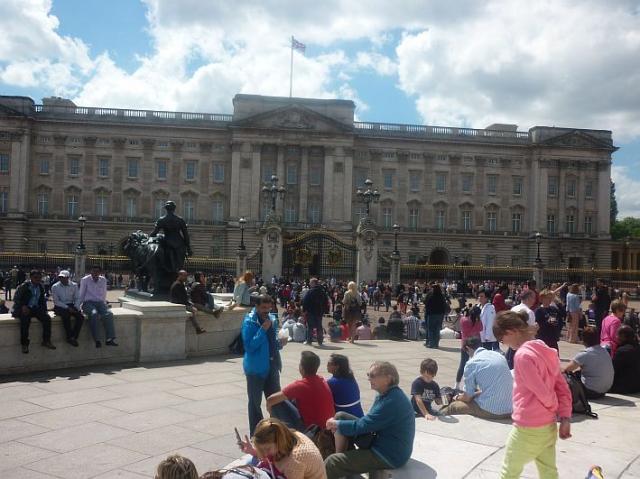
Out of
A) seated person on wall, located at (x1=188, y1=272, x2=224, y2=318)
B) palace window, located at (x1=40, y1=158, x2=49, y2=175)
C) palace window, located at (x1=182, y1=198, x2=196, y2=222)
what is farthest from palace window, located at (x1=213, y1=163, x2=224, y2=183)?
seated person on wall, located at (x1=188, y1=272, x2=224, y2=318)

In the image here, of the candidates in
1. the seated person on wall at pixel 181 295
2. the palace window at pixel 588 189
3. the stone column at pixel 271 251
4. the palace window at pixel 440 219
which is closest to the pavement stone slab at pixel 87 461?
the seated person on wall at pixel 181 295

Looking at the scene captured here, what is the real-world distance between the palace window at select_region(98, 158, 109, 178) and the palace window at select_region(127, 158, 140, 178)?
189 cm

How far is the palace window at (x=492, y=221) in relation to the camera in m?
61.4

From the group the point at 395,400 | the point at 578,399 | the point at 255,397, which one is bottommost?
the point at 578,399

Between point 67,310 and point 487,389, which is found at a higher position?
point 67,310

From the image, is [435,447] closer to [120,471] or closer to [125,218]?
[120,471]

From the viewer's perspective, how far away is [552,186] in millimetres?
61562

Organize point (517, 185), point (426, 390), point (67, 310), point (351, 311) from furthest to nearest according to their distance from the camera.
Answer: point (517, 185) → point (351, 311) → point (67, 310) → point (426, 390)

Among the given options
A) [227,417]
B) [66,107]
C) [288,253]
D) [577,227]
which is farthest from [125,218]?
[227,417]

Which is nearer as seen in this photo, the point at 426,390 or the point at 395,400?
the point at 395,400

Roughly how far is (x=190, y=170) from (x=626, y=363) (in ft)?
171

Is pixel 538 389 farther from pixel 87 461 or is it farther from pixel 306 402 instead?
pixel 87 461

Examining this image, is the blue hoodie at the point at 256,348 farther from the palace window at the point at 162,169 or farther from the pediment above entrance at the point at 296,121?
the palace window at the point at 162,169

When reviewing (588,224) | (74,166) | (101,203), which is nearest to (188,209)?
(101,203)
